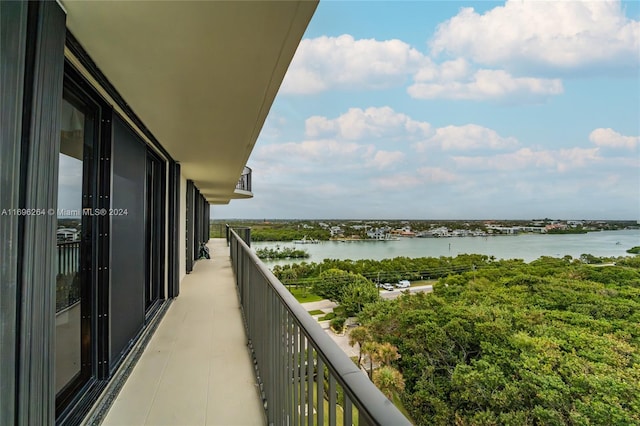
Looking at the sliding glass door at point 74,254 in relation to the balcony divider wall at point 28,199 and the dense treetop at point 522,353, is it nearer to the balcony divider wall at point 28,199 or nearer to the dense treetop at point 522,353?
the balcony divider wall at point 28,199

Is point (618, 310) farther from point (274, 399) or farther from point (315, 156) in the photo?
point (315, 156)

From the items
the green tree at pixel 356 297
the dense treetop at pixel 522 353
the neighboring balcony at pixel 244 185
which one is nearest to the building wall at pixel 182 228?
the neighboring balcony at pixel 244 185

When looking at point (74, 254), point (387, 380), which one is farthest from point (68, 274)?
point (387, 380)

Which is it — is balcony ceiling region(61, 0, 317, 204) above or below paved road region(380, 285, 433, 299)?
above

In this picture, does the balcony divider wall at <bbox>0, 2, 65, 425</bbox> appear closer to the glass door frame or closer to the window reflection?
the window reflection

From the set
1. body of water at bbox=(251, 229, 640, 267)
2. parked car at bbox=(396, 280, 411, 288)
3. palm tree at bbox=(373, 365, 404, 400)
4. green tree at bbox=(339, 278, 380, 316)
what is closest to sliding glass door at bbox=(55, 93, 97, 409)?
palm tree at bbox=(373, 365, 404, 400)

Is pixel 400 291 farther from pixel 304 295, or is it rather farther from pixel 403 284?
pixel 304 295
